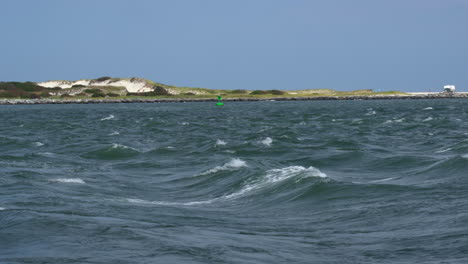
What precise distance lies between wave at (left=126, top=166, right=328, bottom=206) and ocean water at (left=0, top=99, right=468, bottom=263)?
6cm

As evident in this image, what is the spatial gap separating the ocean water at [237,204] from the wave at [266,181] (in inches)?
2.4

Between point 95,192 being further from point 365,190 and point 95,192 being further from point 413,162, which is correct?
point 413,162

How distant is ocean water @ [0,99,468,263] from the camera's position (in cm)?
1234

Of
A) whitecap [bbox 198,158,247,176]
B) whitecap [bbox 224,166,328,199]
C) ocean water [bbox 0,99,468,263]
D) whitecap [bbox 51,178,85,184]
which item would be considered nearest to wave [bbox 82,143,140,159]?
ocean water [bbox 0,99,468,263]

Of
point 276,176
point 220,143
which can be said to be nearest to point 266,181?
point 276,176

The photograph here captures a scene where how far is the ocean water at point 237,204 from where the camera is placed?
486 inches

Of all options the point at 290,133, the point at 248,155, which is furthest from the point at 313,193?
the point at 290,133

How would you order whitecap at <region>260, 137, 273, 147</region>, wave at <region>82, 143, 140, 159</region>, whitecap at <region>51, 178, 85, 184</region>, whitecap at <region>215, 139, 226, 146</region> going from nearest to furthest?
whitecap at <region>51, 178, 85, 184</region>
wave at <region>82, 143, 140, 159</region>
whitecap at <region>260, 137, 273, 147</region>
whitecap at <region>215, 139, 226, 146</region>

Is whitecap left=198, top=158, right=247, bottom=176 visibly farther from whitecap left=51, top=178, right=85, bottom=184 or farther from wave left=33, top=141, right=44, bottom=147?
wave left=33, top=141, right=44, bottom=147

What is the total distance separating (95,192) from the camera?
21.2m

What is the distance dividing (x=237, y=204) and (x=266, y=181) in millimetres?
3360

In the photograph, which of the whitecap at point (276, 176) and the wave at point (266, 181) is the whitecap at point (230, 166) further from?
the whitecap at point (276, 176)

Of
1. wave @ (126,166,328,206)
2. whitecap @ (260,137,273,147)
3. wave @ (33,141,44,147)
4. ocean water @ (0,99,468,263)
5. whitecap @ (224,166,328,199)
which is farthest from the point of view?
wave @ (33,141,44,147)

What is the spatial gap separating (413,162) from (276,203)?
29.9ft
